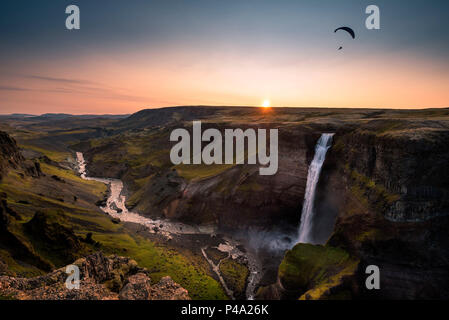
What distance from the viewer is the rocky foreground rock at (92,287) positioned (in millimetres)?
16500

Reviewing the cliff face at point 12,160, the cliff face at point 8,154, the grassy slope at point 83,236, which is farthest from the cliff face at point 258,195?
the cliff face at point 8,154

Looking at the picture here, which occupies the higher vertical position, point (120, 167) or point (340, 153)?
point (340, 153)

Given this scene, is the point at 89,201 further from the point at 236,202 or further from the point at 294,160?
the point at 294,160

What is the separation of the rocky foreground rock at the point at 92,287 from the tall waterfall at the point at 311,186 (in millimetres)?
28877

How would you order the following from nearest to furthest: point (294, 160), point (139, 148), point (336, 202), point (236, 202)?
1. point (336, 202)
2. point (294, 160)
3. point (236, 202)
4. point (139, 148)

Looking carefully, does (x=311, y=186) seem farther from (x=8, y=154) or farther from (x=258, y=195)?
(x=8, y=154)

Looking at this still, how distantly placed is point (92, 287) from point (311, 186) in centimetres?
3791

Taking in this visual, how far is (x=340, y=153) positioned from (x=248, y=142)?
35.0m

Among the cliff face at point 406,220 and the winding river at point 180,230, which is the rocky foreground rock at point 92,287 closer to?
the winding river at point 180,230

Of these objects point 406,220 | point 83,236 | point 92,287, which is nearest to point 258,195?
point 406,220

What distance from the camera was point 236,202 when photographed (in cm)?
5369

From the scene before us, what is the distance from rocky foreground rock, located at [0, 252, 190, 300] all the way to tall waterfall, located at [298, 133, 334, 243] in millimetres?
28877
